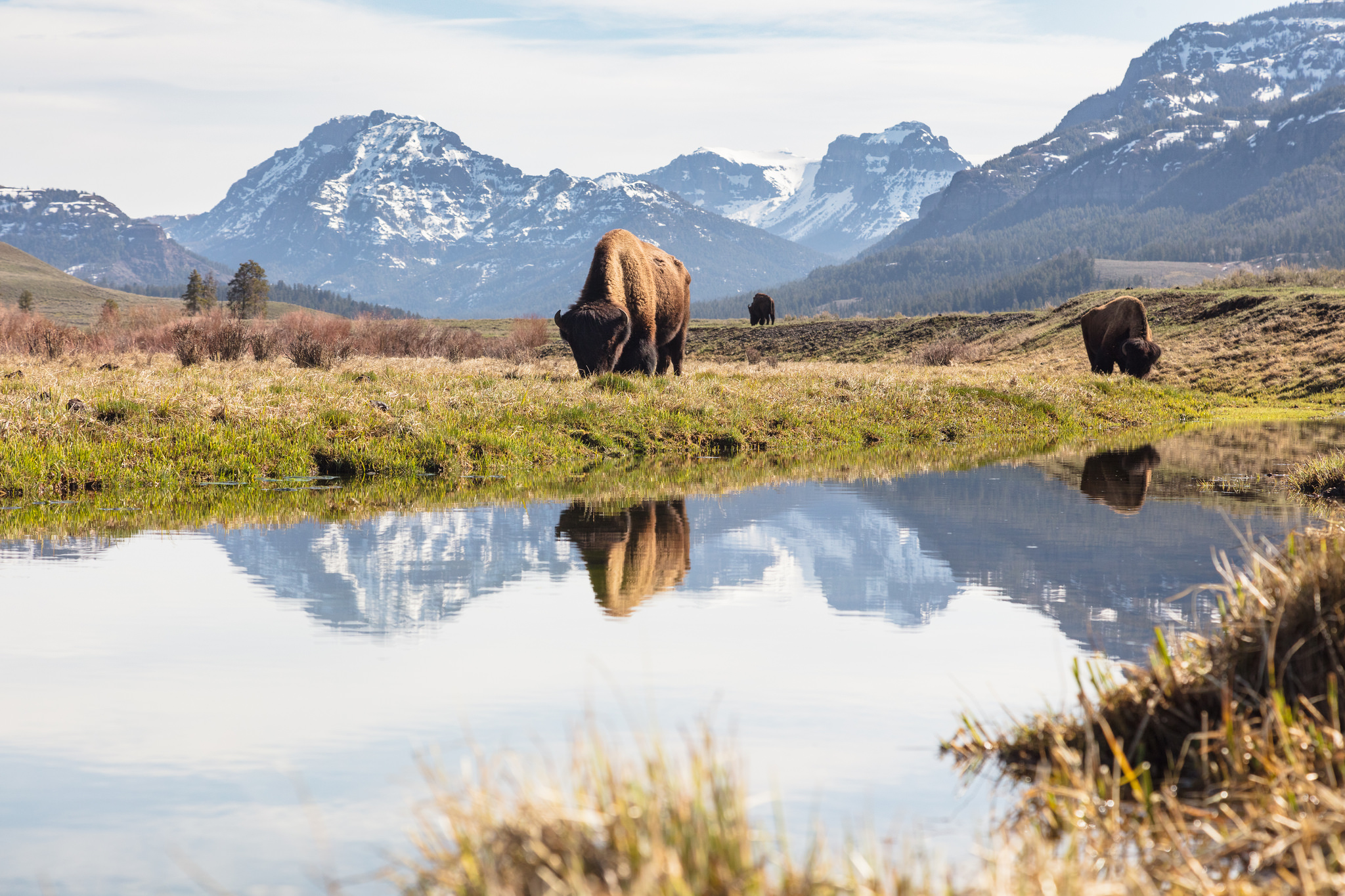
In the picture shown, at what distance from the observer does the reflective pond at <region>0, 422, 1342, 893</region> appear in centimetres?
495

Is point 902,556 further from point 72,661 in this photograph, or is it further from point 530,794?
point 530,794

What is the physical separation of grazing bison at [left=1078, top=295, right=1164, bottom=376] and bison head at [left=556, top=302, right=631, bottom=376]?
82.5 ft

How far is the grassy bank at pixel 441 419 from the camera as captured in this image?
17.6 metres

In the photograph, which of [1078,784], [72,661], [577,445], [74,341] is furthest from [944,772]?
[74,341]

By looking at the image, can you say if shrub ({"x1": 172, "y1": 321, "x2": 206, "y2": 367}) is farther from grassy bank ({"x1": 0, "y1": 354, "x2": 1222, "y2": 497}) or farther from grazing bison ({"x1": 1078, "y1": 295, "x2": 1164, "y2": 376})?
grazing bison ({"x1": 1078, "y1": 295, "x2": 1164, "y2": 376})

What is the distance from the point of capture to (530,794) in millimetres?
3559

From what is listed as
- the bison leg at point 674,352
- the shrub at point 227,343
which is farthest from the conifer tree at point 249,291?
the bison leg at point 674,352

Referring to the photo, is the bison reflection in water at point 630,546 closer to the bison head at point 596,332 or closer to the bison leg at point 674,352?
the bison head at point 596,332

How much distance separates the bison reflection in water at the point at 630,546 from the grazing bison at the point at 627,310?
38.6 feet

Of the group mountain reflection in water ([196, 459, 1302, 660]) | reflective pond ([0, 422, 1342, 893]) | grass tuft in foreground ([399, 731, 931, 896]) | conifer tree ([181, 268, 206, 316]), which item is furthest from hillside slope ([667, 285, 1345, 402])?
→ conifer tree ([181, 268, 206, 316])

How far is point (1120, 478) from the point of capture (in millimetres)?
19734

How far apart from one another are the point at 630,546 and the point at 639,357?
18250 mm

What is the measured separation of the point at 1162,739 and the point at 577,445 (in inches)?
685

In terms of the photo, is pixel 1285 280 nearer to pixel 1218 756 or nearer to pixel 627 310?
pixel 627 310
